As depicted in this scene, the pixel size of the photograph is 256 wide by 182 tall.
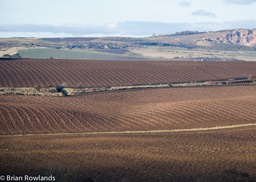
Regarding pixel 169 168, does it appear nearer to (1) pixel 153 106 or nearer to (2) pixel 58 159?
(2) pixel 58 159

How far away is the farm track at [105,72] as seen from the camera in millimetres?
63781

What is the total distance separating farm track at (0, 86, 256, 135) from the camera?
33.1 meters

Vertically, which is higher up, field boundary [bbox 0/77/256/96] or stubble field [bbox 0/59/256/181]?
stubble field [bbox 0/59/256/181]

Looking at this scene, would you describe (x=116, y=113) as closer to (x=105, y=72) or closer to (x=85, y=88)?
(x=85, y=88)

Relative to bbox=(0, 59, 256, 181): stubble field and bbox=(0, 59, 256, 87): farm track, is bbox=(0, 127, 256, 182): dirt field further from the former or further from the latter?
bbox=(0, 59, 256, 87): farm track

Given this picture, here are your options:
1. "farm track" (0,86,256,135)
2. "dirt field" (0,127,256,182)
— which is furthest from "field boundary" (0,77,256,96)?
"dirt field" (0,127,256,182)

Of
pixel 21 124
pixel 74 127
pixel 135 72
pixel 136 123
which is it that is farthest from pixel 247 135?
pixel 135 72

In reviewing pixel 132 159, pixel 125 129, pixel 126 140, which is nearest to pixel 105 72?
pixel 125 129

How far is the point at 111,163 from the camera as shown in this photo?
62.3 ft

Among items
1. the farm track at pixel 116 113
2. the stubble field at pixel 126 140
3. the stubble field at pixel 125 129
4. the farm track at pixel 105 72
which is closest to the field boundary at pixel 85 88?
the stubble field at pixel 125 129

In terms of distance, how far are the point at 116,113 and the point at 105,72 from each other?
107ft

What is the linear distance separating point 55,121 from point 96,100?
14113mm

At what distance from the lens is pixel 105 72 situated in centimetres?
7231

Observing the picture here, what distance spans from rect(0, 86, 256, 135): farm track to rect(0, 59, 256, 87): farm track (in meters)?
13.5
